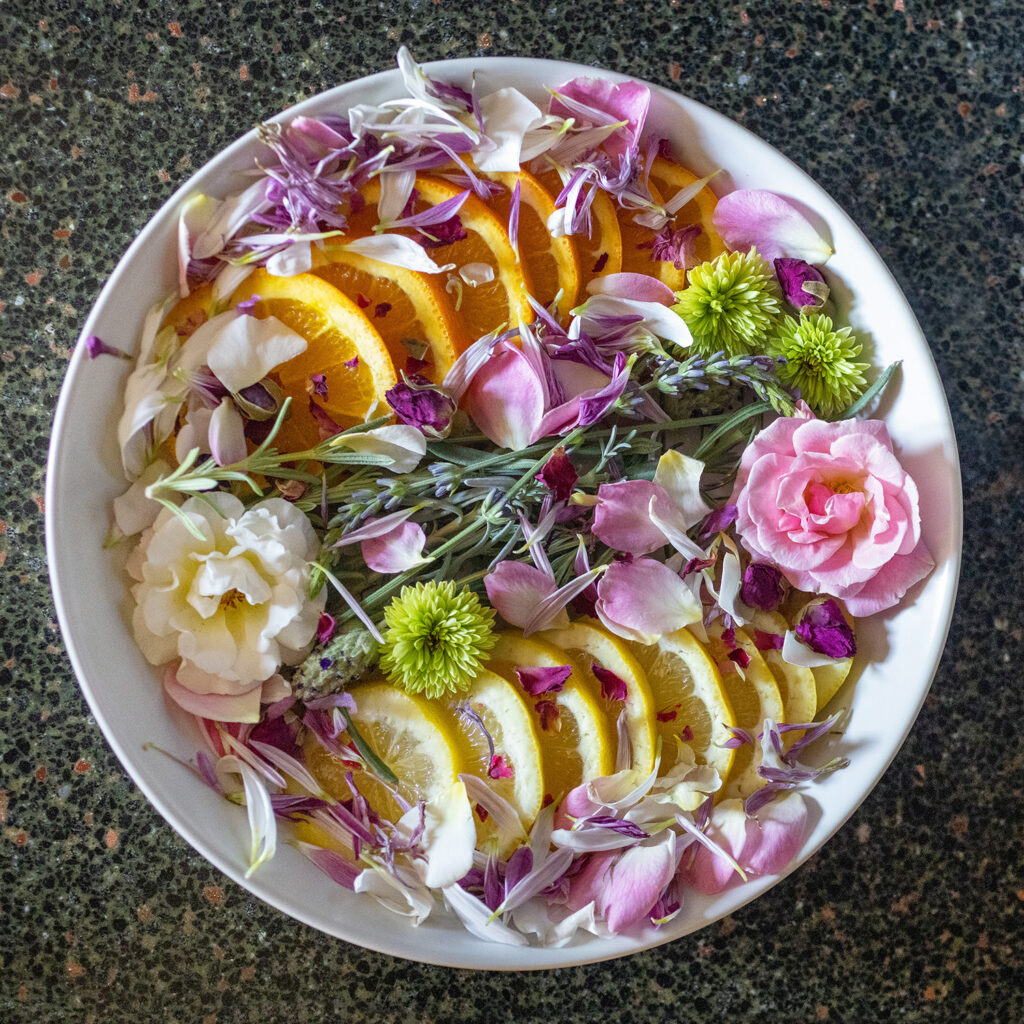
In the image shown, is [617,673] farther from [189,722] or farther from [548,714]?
[189,722]

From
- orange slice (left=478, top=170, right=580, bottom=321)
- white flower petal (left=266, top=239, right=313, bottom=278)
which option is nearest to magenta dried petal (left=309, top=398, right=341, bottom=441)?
white flower petal (left=266, top=239, right=313, bottom=278)

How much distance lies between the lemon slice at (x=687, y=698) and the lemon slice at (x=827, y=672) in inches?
3.6

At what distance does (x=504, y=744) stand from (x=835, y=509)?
0.33 metres

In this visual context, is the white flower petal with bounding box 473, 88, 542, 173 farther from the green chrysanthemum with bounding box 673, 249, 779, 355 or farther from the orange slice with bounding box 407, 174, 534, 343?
the green chrysanthemum with bounding box 673, 249, 779, 355

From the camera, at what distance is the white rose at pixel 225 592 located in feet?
2.35

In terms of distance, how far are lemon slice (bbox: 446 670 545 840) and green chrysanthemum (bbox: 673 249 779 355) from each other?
337mm

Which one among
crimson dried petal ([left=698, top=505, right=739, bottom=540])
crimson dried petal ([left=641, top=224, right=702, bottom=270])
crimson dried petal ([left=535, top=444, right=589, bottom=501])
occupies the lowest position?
crimson dried petal ([left=698, top=505, right=739, bottom=540])

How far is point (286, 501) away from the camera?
751 millimetres

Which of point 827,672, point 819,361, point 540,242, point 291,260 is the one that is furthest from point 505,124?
point 827,672

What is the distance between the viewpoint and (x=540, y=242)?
77 centimetres

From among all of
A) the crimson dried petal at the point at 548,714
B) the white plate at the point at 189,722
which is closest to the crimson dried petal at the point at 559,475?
the crimson dried petal at the point at 548,714

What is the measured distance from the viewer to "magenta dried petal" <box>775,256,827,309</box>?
29.7 inches

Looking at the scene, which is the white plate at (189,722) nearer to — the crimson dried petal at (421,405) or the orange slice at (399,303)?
the orange slice at (399,303)

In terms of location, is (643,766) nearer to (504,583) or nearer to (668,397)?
(504,583)
